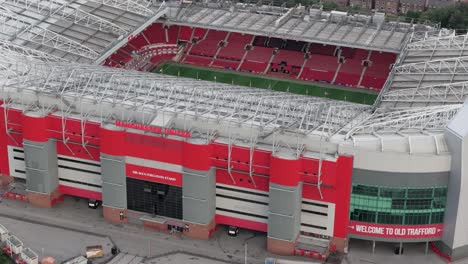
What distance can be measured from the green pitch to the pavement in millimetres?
49670

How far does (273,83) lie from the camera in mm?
136500

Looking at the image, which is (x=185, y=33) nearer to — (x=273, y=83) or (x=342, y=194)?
(x=273, y=83)

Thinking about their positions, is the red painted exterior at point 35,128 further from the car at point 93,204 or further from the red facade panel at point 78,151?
the car at point 93,204

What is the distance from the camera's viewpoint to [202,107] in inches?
3477

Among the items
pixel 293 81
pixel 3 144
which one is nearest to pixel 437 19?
pixel 293 81

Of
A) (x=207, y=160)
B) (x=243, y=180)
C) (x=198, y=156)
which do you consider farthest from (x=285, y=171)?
(x=198, y=156)

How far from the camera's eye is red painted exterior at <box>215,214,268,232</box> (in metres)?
85.0

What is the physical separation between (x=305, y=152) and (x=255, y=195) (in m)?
7.66

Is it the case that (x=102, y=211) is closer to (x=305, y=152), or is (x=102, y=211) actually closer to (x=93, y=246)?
(x=93, y=246)

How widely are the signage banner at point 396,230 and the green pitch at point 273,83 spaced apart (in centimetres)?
4957

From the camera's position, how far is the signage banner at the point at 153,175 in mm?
84750

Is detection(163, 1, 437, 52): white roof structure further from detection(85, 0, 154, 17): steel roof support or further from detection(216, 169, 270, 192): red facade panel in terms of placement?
detection(216, 169, 270, 192): red facade panel

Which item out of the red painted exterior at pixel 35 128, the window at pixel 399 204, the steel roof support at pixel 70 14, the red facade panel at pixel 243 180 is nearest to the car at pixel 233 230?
the red facade panel at pixel 243 180

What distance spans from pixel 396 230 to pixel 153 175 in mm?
27321
